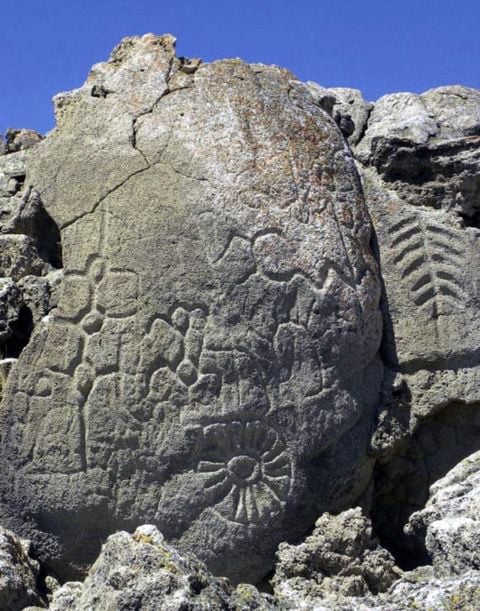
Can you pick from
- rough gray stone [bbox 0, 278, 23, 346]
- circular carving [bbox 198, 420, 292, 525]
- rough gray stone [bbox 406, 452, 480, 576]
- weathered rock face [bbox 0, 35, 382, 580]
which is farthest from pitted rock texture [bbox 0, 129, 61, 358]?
rough gray stone [bbox 406, 452, 480, 576]

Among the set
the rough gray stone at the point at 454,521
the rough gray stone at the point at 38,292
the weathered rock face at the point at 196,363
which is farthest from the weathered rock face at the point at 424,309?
→ the rough gray stone at the point at 38,292

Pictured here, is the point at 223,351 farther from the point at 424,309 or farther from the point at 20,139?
the point at 20,139

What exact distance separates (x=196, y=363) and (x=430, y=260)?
1.30 meters

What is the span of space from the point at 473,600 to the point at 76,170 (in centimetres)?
286

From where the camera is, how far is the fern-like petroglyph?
19.2 feet

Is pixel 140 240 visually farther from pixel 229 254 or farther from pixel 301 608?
pixel 301 608

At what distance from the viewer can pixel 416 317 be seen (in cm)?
585

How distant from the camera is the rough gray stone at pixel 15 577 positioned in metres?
4.78

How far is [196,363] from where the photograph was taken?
5.37 meters

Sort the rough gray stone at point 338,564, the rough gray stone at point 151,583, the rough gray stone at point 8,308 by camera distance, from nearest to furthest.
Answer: the rough gray stone at point 151,583 → the rough gray stone at point 338,564 → the rough gray stone at point 8,308

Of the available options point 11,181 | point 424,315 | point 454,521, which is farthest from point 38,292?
point 454,521

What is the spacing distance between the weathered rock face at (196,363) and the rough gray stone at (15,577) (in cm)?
35

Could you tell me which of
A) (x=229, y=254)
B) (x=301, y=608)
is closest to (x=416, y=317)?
(x=229, y=254)

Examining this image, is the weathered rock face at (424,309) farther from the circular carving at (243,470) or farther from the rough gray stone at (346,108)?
the circular carving at (243,470)
